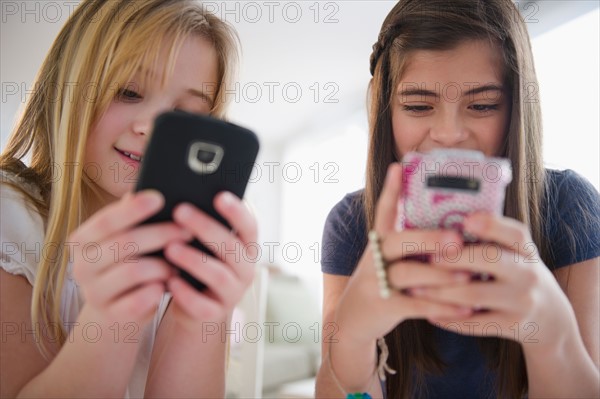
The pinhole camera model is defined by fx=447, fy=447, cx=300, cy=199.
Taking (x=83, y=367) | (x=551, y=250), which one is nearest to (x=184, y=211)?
(x=83, y=367)

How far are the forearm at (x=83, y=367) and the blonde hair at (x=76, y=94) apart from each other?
149mm

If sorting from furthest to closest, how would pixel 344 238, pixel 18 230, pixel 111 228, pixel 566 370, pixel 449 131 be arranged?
1. pixel 344 238
2. pixel 449 131
3. pixel 18 230
4. pixel 566 370
5. pixel 111 228

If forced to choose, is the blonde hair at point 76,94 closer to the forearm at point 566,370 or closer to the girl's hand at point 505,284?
the girl's hand at point 505,284

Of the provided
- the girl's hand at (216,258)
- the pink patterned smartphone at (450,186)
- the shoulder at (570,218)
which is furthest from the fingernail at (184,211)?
the shoulder at (570,218)

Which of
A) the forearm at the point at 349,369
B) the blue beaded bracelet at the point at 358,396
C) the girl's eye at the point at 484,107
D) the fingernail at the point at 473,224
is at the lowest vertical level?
the blue beaded bracelet at the point at 358,396

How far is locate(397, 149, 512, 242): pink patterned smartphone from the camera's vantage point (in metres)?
0.55

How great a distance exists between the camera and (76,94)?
0.86m

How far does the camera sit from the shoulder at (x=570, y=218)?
Result: 3.03ft

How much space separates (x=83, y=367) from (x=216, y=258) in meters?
0.24

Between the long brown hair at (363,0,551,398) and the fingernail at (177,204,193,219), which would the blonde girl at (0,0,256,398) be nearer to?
the fingernail at (177,204,193,219)

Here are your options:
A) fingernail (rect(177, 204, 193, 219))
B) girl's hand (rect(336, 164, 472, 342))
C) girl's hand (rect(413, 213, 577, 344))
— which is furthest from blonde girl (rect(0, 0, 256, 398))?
girl's hand (rect(413, 213, 577, 344))

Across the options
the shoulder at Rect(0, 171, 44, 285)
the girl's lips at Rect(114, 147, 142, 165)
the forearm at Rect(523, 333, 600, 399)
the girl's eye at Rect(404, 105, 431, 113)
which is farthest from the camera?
the girl's eye at Rect(404, 105, 431, 113)

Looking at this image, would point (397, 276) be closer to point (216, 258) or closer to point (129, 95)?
point (216, 258)

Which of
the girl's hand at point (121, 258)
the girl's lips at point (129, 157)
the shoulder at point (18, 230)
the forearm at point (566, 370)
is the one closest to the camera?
the girl's hand at point (121, 258)
